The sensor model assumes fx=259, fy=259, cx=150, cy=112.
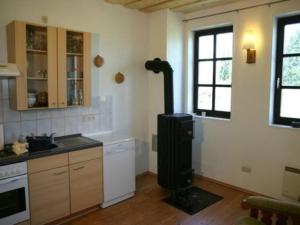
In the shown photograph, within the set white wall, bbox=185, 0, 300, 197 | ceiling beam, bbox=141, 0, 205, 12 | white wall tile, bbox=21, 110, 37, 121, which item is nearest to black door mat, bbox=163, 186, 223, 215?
white wall, bbox=185, 0, 300, 197

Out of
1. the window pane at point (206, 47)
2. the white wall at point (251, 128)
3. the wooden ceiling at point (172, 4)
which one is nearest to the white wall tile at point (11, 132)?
the wooden ceiling at point (172, 4)

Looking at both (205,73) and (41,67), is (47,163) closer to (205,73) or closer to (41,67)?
(41,67)

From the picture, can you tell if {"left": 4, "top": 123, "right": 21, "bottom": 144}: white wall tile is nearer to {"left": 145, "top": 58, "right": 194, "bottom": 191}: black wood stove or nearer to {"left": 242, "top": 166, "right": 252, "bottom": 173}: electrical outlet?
{"left": 145, "top": 58, "right": 194, "bottom": 191}: black wood stove

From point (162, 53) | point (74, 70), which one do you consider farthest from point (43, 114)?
point (162, 53)

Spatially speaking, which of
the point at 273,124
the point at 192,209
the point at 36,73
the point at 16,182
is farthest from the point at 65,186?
the point at 273,124

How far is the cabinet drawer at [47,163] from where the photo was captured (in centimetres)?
246

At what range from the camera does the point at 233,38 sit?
3469mm

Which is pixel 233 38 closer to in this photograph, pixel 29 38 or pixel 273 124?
pixel 273 124

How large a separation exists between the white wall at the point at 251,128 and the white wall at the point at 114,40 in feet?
2.98

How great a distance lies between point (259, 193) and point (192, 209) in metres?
0.97

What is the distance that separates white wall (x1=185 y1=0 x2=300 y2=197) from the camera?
3.12 meters

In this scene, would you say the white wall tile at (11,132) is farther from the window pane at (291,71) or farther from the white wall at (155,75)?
the window pane at (291,71)

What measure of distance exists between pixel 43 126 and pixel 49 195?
803 millimetres

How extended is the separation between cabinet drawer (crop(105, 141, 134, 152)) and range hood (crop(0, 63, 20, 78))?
1.24 metres
